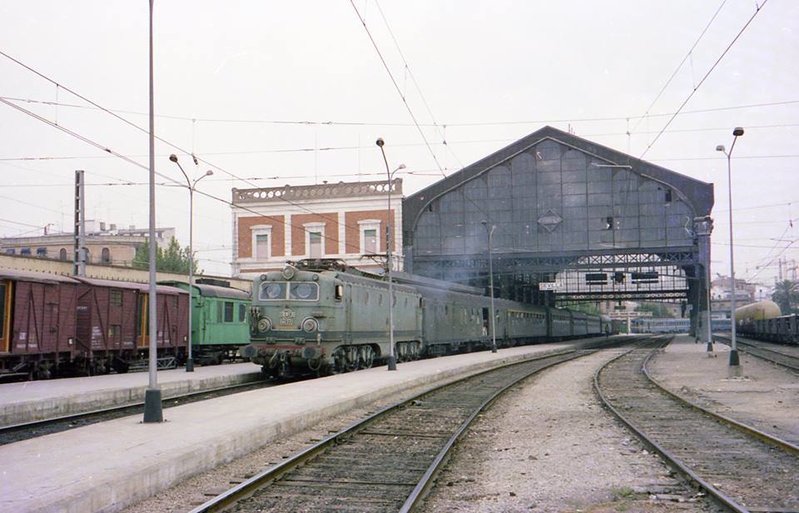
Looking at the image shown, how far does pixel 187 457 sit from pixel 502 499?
12.2ft

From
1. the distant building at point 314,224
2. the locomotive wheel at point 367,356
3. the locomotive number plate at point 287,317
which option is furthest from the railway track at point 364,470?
→ the distant building at point 314,224

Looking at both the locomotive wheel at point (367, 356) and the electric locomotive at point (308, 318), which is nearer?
the electric locomotive at point (308, 318)

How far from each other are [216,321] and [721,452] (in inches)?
950

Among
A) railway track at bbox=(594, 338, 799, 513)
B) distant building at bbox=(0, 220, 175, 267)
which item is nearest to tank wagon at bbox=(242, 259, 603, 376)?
railway track at bbox=(594, 338, 799, 513)

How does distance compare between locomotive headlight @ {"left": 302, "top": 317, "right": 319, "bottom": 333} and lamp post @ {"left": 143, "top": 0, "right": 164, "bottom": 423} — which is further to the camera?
locomotive headlight @ {"left": 302, "top": 317, "right": 319, "bottom": 333}

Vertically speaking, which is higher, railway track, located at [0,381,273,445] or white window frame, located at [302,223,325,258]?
white window frame, located at [302,223,325,258]

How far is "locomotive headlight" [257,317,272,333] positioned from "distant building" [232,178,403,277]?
106ft

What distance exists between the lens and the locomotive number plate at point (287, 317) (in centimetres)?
2189

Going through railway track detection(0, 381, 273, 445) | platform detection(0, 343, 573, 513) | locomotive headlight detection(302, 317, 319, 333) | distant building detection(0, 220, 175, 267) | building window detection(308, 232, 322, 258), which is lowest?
railway track detection(0, 381, 273, 445)

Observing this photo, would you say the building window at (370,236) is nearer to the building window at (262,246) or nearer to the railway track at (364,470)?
the building window at (262,246)

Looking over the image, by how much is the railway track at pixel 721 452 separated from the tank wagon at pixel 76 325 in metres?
15.2

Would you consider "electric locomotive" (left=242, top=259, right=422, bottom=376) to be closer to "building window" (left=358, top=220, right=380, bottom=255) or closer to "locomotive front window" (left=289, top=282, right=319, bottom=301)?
"locomotive front window" (left=289, top=282, right=319, bottom=301)

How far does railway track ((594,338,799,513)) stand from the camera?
25.7ft

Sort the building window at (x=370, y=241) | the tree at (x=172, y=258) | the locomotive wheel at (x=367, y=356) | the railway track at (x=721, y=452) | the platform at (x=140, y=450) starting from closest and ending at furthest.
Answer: the platform at (x=140, y=450)
the railway track at (x=721, y=452)
the locomotive wheel at (x=367, y=356)
the building window at (x=370, y=241)
the tree at (x=172, y=258)
